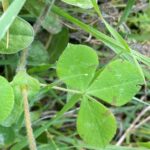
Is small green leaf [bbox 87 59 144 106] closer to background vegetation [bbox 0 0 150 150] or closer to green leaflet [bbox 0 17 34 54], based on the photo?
background vegetation [bbox 0 0 150 150]

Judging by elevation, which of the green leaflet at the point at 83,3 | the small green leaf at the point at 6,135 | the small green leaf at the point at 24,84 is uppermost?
the green leaflet at the point at 83,3

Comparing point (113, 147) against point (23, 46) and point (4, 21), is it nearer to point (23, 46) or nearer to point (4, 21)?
point (23, 46)

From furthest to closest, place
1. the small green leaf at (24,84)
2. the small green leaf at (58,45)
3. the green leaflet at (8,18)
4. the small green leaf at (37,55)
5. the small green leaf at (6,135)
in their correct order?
the small green leaf at (58,45) < the small green leaf at (37,55) < the small green leaf at (6,135) < the small green leaf at (24,84) < the green leaflet at (8,18)

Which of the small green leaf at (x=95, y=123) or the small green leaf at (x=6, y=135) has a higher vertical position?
the small green leaf at (x=95, y=123)

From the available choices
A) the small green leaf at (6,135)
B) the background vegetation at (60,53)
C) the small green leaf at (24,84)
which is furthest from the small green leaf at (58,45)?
the small green leaf at (24,84)

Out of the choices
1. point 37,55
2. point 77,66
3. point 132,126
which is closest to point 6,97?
A: point 77,66

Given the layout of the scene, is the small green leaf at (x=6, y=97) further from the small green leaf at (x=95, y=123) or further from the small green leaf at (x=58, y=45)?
the small green leaf at (x=58, y=45)

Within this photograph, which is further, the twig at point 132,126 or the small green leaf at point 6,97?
the twig at point 132,126
